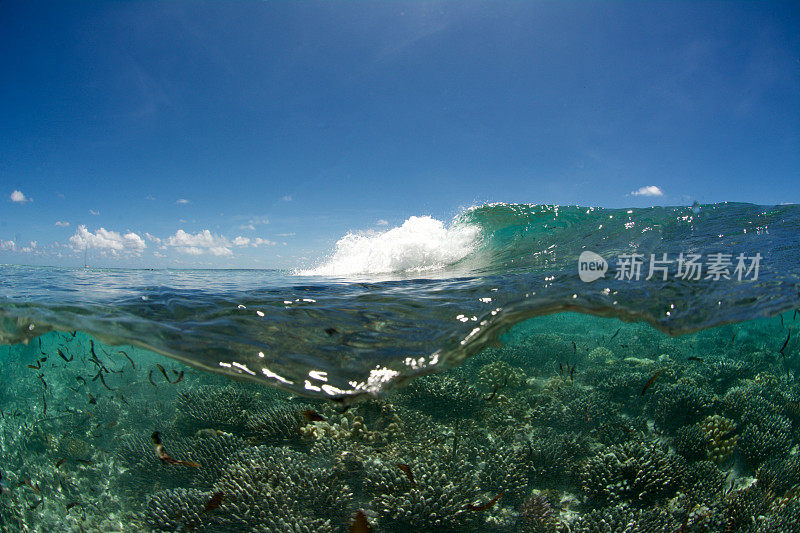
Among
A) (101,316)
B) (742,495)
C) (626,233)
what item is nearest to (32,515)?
(101,316)

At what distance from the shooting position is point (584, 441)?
266 inches

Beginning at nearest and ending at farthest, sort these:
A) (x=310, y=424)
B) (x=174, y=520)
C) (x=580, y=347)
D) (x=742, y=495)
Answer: (x=174, y=520) → (x=742, y=495) → (x=310, y=424) → (x=580, y=347)

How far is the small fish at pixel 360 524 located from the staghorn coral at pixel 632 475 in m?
3.78

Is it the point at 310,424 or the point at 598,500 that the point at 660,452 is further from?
the point at 310,424

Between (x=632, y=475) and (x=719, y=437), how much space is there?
106 inches

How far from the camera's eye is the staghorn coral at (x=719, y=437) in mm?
6422

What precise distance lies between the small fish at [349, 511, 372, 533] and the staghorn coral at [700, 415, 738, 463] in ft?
22.3

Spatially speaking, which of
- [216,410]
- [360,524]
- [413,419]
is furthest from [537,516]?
[216,410]

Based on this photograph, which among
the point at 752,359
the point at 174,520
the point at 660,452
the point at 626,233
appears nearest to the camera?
the point at 174,520

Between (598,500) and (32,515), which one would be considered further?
(32,515)

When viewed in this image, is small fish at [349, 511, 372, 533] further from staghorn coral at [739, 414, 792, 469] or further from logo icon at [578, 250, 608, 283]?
staghorn coral at [739, 414, 792, 469]

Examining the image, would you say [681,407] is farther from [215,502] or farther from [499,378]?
[215,502]

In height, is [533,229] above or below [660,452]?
above

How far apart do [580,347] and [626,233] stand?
5306mm
